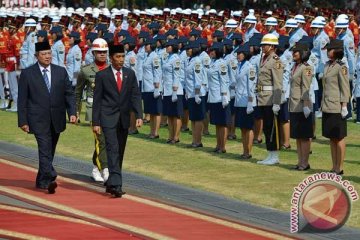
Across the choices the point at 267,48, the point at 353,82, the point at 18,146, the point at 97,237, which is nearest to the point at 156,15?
the point at 353,82

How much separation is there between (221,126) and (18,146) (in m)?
3.91

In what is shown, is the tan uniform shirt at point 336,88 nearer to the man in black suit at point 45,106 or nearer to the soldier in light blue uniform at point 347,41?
the man in black suit at point 45,106

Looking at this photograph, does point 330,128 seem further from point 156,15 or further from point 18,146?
point 156,15

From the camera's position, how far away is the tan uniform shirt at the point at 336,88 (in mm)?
20141

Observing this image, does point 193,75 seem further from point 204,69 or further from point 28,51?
point 28,51

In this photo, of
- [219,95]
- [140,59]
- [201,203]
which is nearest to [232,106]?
[219,95]

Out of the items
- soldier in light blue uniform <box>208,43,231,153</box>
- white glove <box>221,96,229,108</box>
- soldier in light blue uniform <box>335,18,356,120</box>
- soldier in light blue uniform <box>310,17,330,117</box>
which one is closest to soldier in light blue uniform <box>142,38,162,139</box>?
soldier in light blue uniform <box>208,43,231,153</box>

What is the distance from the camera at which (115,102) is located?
18516 mm

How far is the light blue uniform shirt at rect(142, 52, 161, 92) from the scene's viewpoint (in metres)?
25.9

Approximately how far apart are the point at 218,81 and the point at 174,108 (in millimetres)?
1791

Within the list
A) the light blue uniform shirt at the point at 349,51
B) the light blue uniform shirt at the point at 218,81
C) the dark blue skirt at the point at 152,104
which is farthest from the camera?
the light blue uniform shirt at the point at 349,51

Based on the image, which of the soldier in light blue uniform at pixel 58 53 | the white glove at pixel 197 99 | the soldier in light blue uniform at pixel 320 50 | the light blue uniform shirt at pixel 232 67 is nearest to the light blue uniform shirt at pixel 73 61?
the soldier in light blue uniform at pixel 58 53

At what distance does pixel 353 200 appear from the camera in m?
17.8

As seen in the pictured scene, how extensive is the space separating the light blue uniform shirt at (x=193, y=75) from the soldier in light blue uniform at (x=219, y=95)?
0.63m
